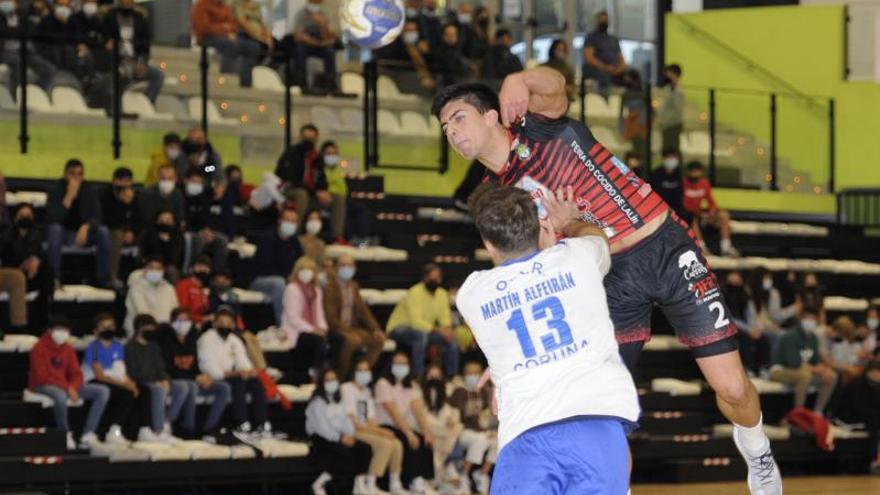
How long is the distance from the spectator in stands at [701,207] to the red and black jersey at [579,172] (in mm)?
14072

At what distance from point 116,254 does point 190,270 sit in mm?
750

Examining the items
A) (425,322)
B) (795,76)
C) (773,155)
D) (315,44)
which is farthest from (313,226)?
(795,76)

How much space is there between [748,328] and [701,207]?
2456mm

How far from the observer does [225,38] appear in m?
20.1

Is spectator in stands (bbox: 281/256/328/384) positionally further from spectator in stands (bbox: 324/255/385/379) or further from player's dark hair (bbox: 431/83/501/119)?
player's dark hair (bbox: 431/83/501/119)

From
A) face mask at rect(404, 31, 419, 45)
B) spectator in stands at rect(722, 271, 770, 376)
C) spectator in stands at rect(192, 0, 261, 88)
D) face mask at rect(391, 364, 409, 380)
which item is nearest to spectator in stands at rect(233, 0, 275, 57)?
spectator in stands at rect(192, 0, 261, 88)

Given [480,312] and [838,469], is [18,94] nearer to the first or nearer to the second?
[838,469]

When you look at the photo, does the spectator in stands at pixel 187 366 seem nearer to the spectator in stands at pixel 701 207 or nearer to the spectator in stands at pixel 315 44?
the spectator in stands at pixel 315 44

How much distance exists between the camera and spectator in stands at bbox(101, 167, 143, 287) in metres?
17.0

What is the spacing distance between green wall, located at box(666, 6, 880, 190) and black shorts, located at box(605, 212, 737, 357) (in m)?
16.2

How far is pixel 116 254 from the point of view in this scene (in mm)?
17000

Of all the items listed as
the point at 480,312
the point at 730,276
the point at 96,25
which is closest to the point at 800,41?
the point at 730,276

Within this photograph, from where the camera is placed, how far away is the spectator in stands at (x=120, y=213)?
55.7 feet

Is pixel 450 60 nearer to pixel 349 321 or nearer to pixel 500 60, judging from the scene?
pixel 500 60
